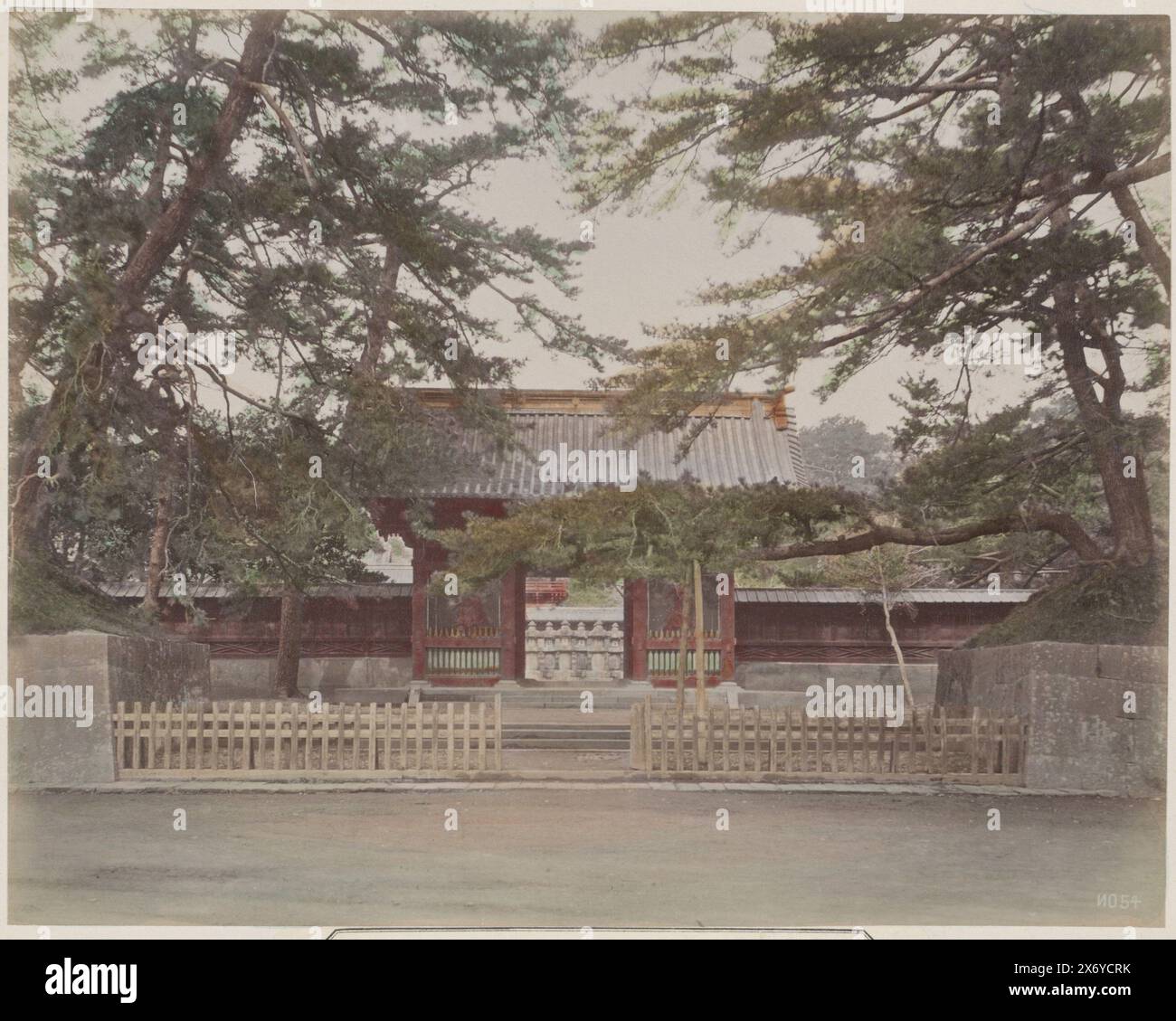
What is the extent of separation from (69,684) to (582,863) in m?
5.13

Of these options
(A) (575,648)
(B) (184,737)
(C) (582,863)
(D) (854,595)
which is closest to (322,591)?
(B) (184,737)

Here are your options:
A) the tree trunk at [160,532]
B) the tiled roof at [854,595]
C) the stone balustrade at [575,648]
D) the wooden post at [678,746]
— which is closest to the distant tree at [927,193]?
the wooden post at [678,746]

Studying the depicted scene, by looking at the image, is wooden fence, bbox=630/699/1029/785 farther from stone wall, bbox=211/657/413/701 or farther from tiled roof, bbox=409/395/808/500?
stone wall, bbox=211/657/413/701

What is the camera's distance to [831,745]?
31.9 ft

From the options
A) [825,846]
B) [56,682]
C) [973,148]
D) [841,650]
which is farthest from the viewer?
[841,650]

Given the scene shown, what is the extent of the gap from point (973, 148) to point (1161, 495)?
360 centimetres

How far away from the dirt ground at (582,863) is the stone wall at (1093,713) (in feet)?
1.27

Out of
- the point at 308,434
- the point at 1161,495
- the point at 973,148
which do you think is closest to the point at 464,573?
the point at 308,434

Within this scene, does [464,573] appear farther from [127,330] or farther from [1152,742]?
[1152,742]

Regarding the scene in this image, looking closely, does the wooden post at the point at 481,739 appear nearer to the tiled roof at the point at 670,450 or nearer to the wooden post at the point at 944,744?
the tiled roof at the point at 670,450

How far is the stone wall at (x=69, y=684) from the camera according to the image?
8688 millimetres

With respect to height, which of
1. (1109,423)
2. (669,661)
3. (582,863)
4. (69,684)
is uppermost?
(1109,423)

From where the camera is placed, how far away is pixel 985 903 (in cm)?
653

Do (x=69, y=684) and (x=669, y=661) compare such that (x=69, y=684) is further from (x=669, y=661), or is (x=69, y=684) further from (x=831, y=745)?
(x=669, y=661)
